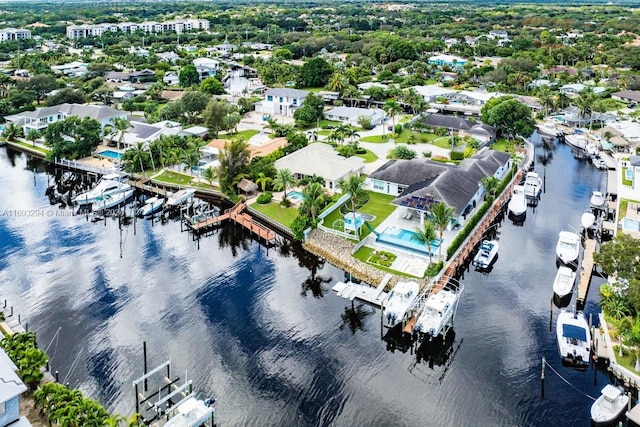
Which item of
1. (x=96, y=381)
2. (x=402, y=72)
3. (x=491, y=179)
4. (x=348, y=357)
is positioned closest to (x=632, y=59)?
A: (x=402, y=72)

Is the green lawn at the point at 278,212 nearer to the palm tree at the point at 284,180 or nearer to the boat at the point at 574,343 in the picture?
the palm tree at the point at 284,180

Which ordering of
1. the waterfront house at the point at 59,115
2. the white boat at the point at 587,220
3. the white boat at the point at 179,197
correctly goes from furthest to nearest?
the waterfront house at the point at 59,115
the white boat at the point at 179,197
the white boat at the point at 587,220

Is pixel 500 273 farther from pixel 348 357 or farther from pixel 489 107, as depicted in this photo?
pixel 489 107

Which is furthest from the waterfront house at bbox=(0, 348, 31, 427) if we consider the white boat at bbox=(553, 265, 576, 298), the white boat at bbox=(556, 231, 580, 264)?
the white boat at bbox=(556, 231, 580, 264)

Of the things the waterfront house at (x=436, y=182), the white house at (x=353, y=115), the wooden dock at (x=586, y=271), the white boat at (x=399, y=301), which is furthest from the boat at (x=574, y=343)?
the white house at (x=353, y=115)

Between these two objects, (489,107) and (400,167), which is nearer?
(400,167)
